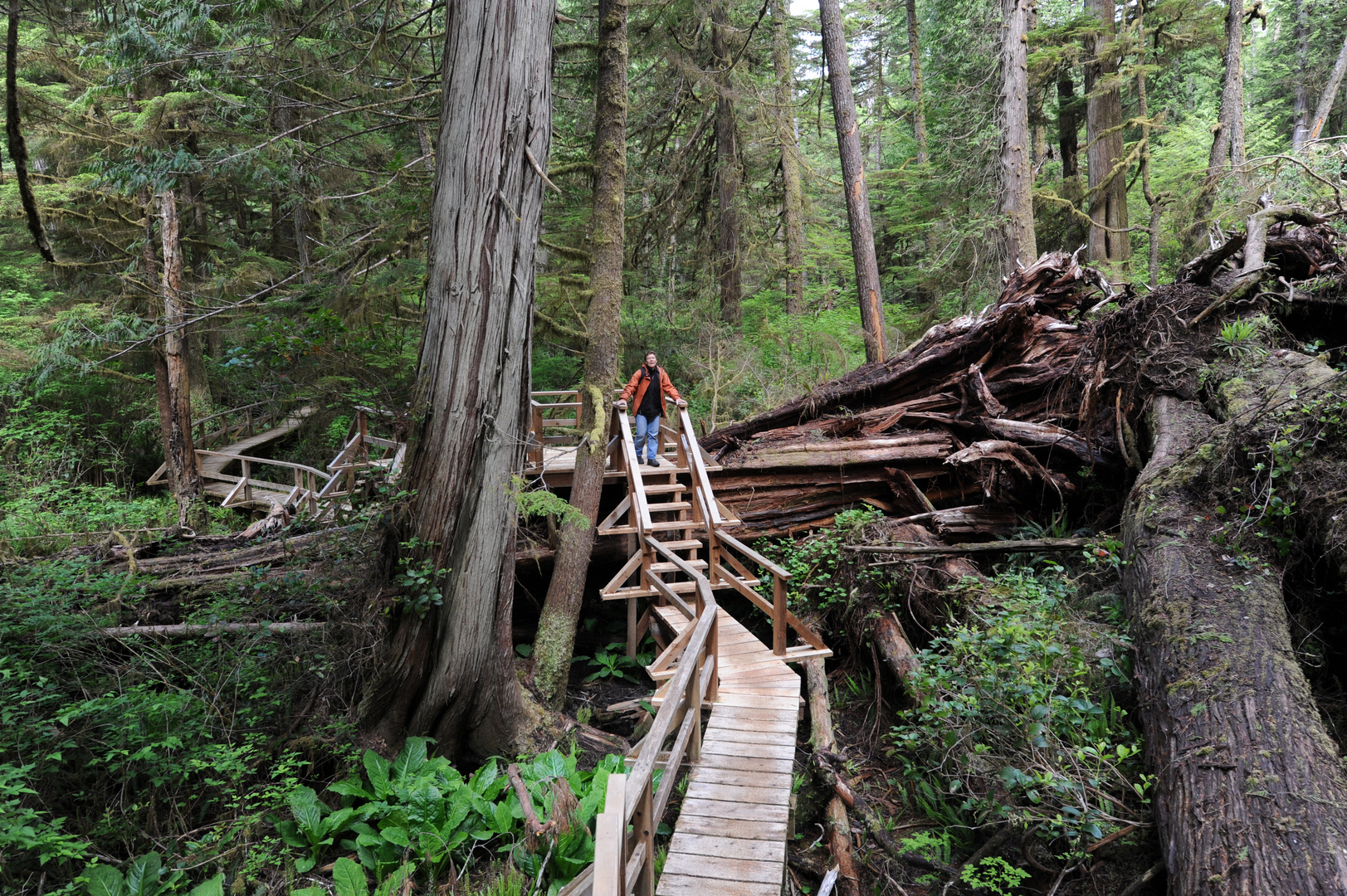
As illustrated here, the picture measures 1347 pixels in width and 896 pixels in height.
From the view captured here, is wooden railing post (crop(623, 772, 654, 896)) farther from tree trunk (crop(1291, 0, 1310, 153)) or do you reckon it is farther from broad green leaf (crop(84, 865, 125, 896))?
tree trunk (crop(1291, 0, 1310, 153))

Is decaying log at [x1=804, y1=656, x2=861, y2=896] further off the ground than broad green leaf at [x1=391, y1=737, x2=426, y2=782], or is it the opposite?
broad green leaf at [x1=391, y1=737, x2=426, y2=782]

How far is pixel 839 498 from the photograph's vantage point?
9.44m

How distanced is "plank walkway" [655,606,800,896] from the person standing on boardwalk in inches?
155

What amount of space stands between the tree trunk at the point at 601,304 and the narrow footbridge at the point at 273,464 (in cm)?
228

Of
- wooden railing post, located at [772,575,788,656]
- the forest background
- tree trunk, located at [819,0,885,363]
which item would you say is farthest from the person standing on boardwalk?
tree trunk, located at [819,0,885,363]

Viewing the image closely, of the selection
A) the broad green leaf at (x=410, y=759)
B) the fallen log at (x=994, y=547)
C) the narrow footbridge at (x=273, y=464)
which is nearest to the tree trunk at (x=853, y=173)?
the fallen log at (x=994, y=547)

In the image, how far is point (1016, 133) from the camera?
11.2 metres

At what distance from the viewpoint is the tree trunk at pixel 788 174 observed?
Result: 1386 centimetres

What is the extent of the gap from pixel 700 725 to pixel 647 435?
5151 millimetres

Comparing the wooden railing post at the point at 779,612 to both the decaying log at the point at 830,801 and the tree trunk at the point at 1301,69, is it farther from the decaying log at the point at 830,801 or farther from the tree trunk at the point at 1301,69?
the tree trunk at the point at 1301,69

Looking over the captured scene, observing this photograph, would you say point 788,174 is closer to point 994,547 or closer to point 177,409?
point 994,547

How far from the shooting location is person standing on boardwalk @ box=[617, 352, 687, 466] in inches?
380

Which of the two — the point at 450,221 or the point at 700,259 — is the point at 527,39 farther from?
the point at 700,259

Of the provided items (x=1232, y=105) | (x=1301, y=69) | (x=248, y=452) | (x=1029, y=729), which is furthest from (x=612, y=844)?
(x=1301, y=69)
